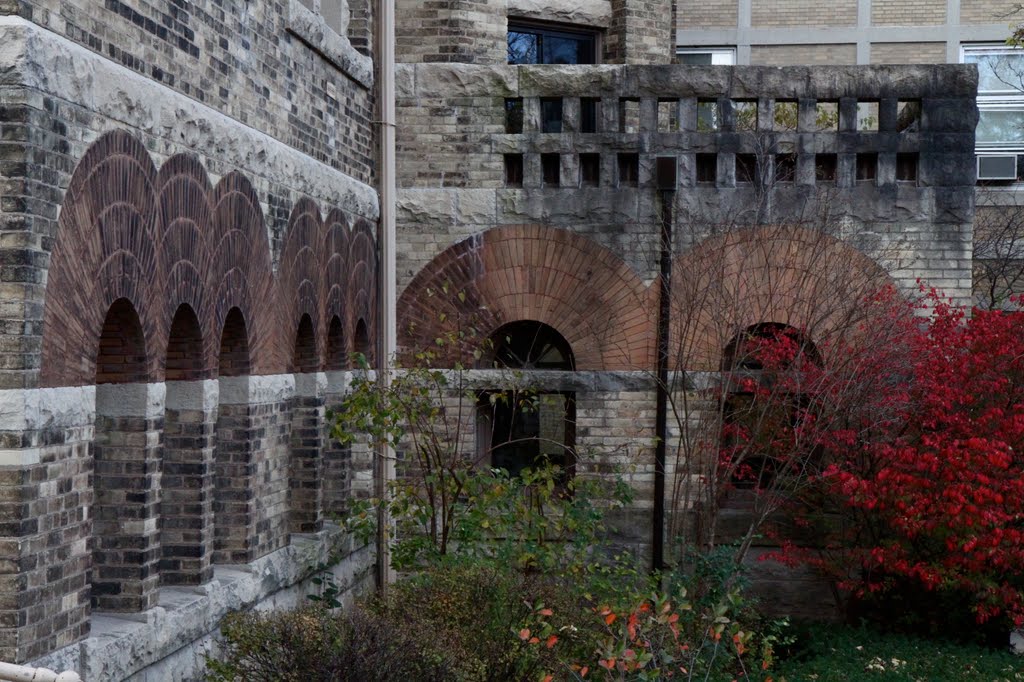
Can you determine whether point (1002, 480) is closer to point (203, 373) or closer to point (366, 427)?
point (366, 427)

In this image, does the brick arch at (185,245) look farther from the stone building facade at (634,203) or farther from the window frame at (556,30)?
the window frame at (556,30)

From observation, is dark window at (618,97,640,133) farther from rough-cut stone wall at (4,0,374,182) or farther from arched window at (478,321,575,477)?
rough-cut stone wall at (4,0,374,182)

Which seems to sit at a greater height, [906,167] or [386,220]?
[906,167]

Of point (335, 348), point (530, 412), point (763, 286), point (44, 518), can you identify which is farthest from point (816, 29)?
point (44, 518)

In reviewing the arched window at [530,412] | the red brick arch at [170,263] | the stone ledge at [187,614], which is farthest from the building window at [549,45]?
the stone ledge at [187,614]

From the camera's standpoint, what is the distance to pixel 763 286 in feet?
46.3

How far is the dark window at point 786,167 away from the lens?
14.3 m

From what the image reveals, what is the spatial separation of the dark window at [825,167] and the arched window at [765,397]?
5.09ft

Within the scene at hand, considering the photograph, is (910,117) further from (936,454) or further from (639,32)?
(936,454)

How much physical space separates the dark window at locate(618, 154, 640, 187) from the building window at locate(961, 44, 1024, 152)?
344 inches

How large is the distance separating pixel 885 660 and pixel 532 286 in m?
4.83

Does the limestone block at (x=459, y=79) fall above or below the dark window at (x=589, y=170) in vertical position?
above

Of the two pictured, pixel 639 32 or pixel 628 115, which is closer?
pixel 628 115

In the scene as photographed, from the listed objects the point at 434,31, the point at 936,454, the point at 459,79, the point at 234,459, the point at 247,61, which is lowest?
the point at 936,454
